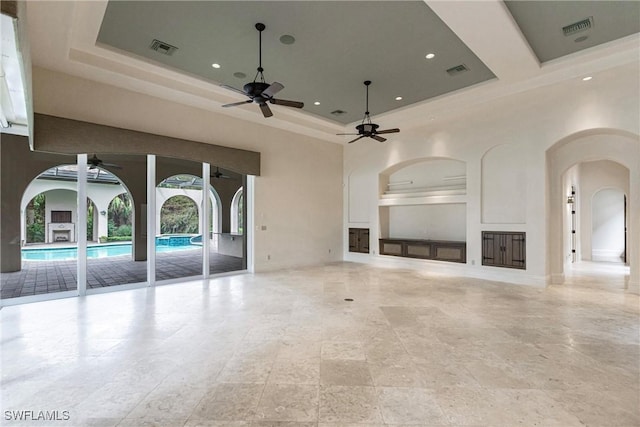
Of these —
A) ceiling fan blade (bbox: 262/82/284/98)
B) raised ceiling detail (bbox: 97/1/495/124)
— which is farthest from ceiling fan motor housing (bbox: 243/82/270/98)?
raised ceiling detail (bbox: 97/1/495/124)

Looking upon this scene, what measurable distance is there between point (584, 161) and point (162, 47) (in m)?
8.72

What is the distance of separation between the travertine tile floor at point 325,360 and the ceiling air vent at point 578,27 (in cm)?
434

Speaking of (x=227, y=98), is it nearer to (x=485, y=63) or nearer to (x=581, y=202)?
(x=485, y=63)

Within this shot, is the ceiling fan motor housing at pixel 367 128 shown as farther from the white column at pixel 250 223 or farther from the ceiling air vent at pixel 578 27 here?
the ceiling air vent at pixel 578 27

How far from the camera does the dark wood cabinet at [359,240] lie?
9.80m

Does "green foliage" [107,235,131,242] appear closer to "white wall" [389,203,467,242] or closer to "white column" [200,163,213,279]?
"white column" [200,163,213,279]

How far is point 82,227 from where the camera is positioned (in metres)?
5.52

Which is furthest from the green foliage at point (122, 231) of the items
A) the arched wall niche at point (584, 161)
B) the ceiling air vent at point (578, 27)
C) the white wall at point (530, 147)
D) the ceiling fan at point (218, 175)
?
the arched wall niche at point (584, 161)

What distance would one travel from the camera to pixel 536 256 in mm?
6410

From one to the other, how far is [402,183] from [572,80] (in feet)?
15.2

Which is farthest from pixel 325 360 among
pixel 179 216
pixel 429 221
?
pixel 429 221

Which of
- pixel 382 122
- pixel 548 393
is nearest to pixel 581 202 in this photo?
pixel 382 122

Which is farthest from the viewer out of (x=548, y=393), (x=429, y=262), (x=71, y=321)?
(x=429, y=262)

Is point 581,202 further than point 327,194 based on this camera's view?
Yes
